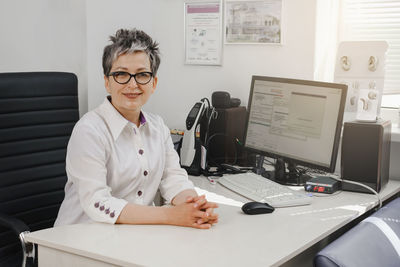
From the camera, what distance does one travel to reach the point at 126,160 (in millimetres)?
1875

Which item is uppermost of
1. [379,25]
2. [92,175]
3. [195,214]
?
[379,25]

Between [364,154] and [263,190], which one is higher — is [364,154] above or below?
above

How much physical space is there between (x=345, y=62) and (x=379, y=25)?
31 centimetres

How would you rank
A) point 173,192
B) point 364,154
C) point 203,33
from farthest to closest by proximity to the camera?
1. point 203,33
2. point 364,154
3. point 173,192

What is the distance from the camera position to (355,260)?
1.48 metres

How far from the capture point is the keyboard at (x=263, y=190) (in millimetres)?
2025

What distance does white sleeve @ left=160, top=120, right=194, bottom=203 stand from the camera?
200 cm

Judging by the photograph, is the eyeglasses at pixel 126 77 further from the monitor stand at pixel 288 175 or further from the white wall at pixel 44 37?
the white wall at pixel 44 37

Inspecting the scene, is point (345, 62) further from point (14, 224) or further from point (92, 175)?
point (14, 224)

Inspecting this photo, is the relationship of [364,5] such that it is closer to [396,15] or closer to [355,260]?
[396,15]

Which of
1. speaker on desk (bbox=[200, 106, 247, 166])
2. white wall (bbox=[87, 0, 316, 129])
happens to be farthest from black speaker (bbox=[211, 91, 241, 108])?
white wall (bbox=[87, 0, 316, 129])

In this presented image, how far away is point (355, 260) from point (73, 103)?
1.34m

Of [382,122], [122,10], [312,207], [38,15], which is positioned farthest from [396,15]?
[38,15]

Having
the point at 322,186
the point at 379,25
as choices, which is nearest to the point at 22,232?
the point at 322,186
